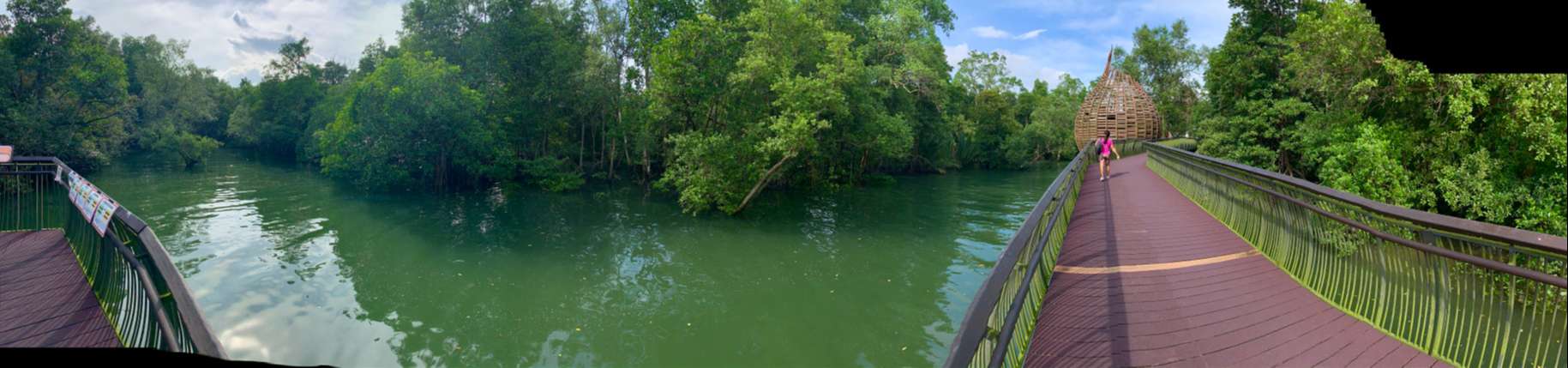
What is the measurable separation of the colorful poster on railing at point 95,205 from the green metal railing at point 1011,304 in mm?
6559

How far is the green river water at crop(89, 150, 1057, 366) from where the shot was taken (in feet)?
31.2

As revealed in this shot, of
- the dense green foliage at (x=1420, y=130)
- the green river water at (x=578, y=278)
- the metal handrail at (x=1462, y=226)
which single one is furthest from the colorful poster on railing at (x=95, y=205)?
the dense green foliage at (x=1420, y=130)

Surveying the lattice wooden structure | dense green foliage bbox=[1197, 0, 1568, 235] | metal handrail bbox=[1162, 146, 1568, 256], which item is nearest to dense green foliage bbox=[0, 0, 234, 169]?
metal handrail bbox=[1162, 146, 1568, 256]

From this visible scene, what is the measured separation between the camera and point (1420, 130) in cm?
1316

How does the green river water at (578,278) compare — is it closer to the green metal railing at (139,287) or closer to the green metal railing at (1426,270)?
the green metal railing at (139,287)

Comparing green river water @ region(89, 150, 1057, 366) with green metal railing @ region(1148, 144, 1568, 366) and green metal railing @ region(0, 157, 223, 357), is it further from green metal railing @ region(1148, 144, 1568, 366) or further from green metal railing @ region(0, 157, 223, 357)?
green metal railing @ region(1148, 144, 1568, 366)

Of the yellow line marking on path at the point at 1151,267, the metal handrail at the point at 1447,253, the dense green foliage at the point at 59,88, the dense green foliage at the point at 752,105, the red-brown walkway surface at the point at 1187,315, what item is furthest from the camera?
the dense green foliage at the point at 59,88

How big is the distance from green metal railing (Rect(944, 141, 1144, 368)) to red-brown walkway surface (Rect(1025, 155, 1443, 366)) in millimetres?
159

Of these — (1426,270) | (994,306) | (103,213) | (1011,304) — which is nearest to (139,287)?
(103,213)

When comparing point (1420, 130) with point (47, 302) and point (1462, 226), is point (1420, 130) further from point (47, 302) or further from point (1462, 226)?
point (47, 302)

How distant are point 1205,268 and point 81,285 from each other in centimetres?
1150

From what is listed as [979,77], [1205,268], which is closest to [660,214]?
[1205,268]

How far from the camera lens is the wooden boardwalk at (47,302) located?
16.6ft

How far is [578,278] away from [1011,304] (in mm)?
11603
